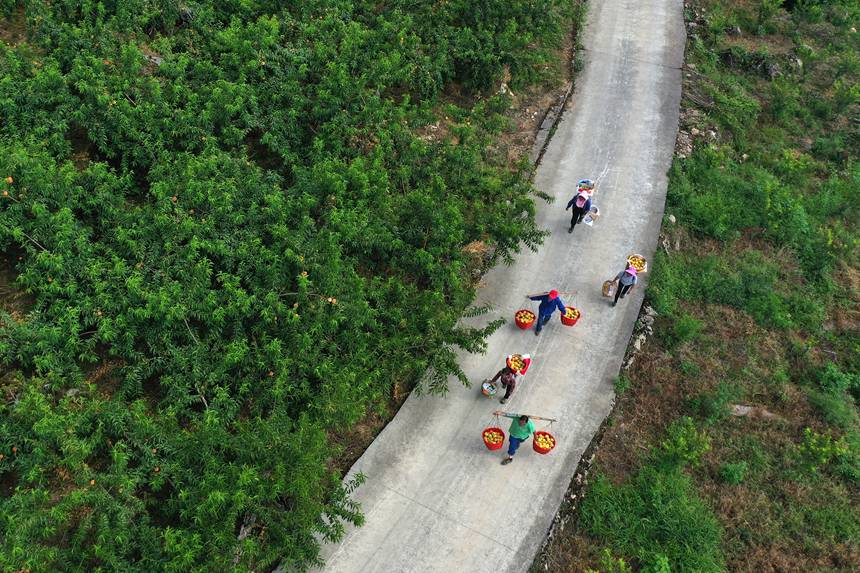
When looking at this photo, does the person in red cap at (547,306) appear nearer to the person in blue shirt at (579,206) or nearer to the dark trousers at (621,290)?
the dark trousers at (621,290)

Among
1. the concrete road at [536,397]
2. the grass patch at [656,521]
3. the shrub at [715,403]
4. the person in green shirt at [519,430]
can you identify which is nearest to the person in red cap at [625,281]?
the concrete road at [536,397]

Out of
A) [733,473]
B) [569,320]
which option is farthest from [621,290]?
[733,473]

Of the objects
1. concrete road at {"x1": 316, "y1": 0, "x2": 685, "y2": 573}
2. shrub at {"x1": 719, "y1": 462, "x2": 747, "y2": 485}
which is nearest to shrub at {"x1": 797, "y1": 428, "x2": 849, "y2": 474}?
shrub at {"x1": 719, "y1": 462, "x2": 747, "y2": 485}

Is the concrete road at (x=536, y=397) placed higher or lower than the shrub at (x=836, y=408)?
higher

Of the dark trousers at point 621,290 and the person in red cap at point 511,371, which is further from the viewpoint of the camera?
the dark trousers at point 621,290

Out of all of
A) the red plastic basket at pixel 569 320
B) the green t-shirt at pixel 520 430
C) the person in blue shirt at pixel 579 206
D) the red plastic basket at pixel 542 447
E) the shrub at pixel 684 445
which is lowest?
the shrub at pixel 684 445

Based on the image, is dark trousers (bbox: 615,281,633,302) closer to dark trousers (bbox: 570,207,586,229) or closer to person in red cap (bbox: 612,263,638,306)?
person in red cap (bbox: 612,263,638,306)

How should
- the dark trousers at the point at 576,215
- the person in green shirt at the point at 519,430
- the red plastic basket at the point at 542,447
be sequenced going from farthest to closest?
1. the dark trousers at the point at 576,215
2. the red plastic basket at the point at 542,447
3. the person in green shirt at the point at 519,430

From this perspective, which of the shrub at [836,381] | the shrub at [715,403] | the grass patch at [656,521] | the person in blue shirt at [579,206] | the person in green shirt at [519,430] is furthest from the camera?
the person in blue shirt at [579,206]
